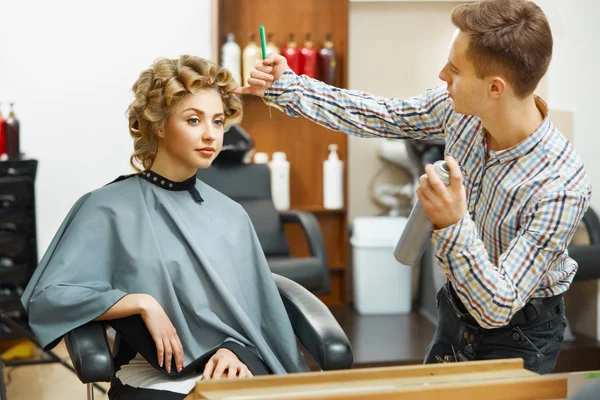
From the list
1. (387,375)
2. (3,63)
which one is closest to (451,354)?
A: (387,375)

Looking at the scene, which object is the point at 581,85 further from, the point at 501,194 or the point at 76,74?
the point at 76,74

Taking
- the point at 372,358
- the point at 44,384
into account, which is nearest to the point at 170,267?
the point at 372,358

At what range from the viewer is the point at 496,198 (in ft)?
5.37

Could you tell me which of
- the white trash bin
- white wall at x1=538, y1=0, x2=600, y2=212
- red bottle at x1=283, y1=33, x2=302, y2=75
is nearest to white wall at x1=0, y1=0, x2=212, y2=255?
red bottle at x1=283, y1=33, x2=302, y2=75

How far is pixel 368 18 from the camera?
4.86m

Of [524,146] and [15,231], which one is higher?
[524,146]

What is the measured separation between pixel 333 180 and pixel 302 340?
9.32 ft

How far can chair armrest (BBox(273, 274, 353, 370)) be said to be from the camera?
1711 mm

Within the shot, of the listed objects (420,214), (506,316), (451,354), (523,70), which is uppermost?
(523,70)

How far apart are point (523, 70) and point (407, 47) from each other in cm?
345

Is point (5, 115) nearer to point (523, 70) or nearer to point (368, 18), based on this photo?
point (368, 18)

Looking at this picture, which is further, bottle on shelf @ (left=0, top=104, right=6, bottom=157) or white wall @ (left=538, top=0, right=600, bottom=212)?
bottle on shelf @ (left=0, top=104, right=6, bottom=157)

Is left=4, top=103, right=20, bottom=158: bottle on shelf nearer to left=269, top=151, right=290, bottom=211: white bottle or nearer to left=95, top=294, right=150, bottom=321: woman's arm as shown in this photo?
left=269, top=151, right=290, bottom=211: white bottle

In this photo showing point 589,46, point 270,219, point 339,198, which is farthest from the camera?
point 339,198
